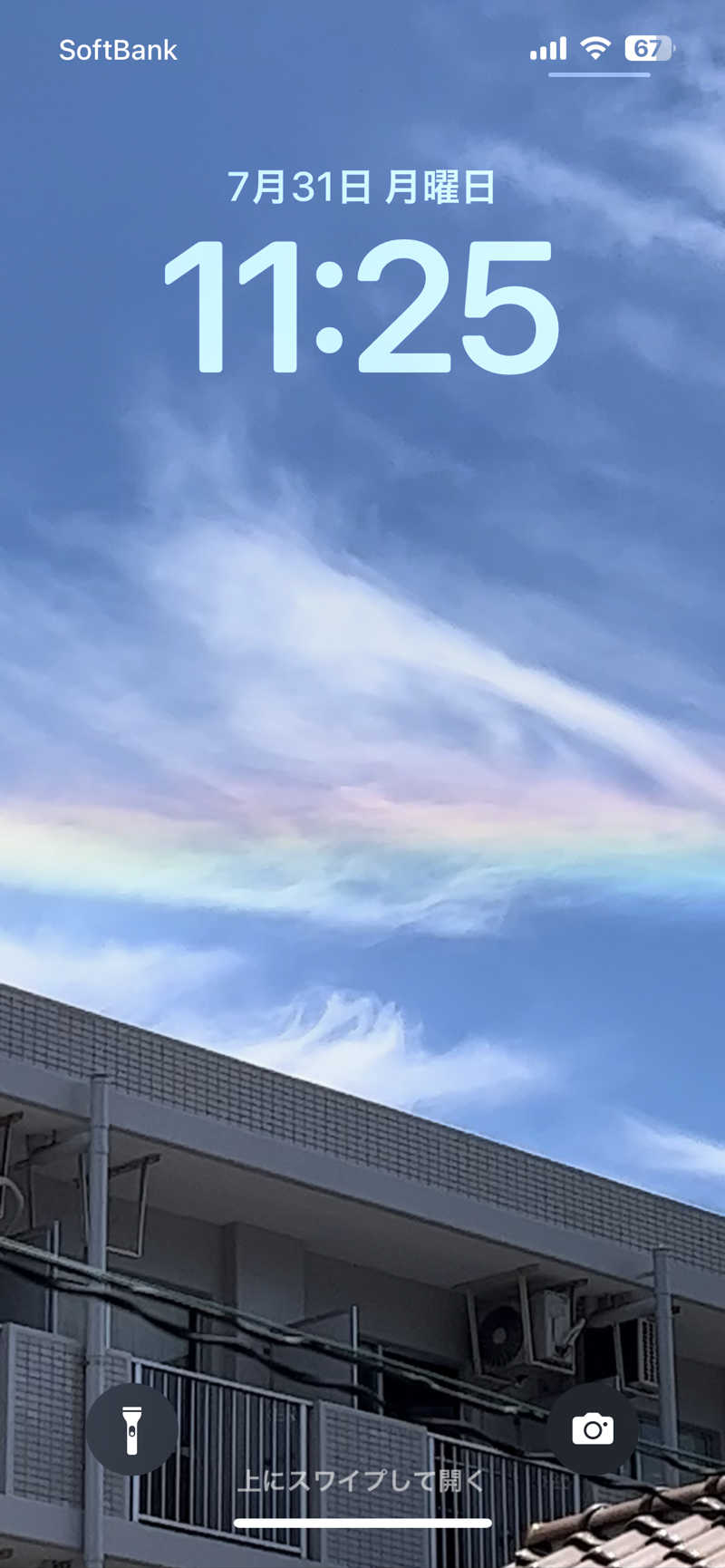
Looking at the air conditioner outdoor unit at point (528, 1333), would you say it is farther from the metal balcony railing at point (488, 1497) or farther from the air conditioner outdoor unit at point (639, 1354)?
the metal balcony railing at point (488, 1497)

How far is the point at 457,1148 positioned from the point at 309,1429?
261 cm

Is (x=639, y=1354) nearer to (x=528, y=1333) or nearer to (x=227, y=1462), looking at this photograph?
(x=528, y=1333)

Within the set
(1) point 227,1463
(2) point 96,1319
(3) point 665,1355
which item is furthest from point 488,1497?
(2) point 96,1319

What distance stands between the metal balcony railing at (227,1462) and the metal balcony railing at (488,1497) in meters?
1.35

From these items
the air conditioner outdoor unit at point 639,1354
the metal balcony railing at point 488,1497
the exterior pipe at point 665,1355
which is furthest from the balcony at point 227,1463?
the air conditioner outdoor unit at point 639,1354

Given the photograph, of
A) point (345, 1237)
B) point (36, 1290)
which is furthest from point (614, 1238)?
point (36, 1290)

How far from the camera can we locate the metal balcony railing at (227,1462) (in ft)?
53.3

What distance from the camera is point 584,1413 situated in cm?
912

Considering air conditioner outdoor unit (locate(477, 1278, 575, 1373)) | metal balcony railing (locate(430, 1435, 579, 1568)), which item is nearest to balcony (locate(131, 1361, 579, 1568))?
metal balcony railing (locate(430, 1435, 579, 1568))

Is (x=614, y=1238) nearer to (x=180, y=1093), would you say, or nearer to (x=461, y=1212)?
(x=461, y=1212)

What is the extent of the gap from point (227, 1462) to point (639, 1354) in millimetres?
3981

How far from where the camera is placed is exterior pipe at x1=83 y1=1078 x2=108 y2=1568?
15.3 m

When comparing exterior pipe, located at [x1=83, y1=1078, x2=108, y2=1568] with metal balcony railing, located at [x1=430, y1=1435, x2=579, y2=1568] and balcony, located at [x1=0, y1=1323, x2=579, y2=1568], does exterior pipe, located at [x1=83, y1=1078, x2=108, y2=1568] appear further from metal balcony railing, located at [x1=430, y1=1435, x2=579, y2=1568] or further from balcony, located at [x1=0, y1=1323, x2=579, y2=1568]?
metal balcony railing, located at [x1=430, y1=1435, x2=579, y2=1568]

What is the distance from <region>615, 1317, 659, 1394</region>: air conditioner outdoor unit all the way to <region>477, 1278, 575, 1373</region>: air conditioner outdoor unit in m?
0.37
